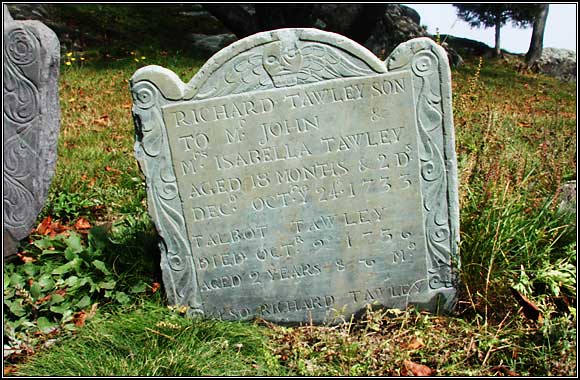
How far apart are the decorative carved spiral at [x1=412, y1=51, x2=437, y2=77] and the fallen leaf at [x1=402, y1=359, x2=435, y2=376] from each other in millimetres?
1656

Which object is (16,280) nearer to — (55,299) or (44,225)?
(55,299)

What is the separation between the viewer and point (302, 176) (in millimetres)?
3916

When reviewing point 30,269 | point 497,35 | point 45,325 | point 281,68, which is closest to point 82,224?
point 30,269

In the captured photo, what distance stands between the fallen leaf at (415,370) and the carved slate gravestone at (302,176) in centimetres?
61

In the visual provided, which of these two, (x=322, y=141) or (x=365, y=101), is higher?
(x=365, y=101)

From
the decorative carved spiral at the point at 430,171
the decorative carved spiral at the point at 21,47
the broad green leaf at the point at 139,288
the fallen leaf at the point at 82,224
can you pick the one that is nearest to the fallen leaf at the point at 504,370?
the decorative carved spiral at the point at 430,171

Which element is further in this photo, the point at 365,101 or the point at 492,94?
the point at 492,94

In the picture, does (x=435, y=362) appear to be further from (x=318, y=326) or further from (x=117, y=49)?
(x=117, y=49)

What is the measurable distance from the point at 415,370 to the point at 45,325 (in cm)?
224

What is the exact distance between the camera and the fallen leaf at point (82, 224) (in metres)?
5.20

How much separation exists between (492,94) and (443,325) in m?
7.27

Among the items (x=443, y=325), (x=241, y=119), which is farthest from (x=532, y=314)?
(x=241, y=119)

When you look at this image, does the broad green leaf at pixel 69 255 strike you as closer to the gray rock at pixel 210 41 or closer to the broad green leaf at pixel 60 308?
the broad green leaf at pixel 60 308

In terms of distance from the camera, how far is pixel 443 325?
3994mm
